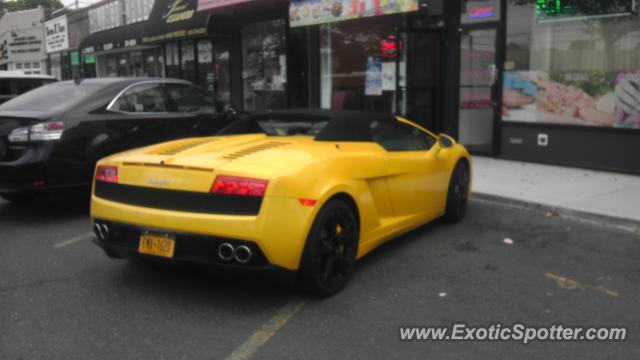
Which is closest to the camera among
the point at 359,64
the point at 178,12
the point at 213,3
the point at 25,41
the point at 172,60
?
the point at 359,64

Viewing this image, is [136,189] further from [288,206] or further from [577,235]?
[577,235]

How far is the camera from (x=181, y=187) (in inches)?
154

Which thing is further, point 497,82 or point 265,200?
point 497,82

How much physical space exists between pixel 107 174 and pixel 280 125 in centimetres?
167

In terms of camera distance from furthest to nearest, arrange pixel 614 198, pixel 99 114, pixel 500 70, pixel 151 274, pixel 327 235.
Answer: pixel 500 70, pixel 614 198, pixel 99 114, pixel 151 274, pixel 327 235

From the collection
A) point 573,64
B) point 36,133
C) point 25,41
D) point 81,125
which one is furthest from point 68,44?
point 573,64

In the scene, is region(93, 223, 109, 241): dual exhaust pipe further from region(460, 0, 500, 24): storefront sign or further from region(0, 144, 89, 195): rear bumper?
region(460, 0, 500, 24): storefront sign

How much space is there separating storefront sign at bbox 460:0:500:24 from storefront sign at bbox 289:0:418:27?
109 centimetres

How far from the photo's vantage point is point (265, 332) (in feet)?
11.9

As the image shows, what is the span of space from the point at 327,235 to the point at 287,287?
457 millimetres

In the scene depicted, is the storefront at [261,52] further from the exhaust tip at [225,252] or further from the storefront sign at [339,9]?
the exhaust tip at [225,252]

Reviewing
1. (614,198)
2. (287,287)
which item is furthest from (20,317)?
(614,198)

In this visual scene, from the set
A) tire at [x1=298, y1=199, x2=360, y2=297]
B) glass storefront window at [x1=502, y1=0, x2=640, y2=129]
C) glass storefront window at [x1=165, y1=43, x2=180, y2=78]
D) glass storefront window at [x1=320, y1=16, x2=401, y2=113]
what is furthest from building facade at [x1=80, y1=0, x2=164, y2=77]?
tire at [x1=298, y1=199, x2=360, y2=297]

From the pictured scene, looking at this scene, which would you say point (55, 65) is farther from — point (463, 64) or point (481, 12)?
point (481, 12)
